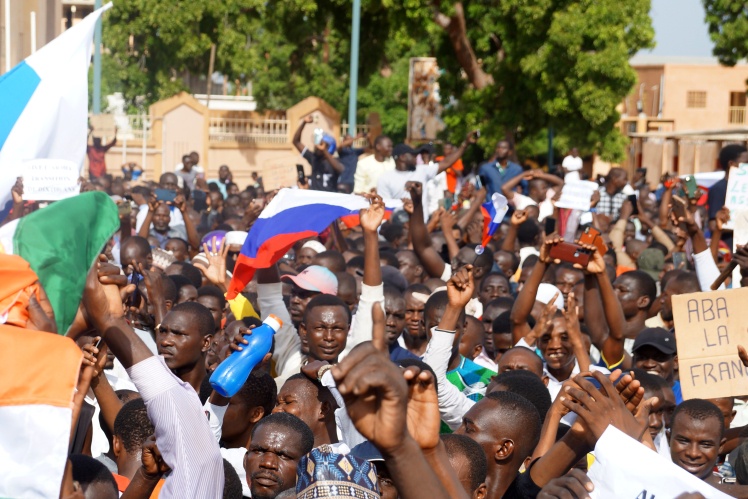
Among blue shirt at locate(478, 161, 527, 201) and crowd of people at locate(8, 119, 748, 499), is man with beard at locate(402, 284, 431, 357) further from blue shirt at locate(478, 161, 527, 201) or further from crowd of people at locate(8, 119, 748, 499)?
blue shirt at locate(478, 161, 527, 201)

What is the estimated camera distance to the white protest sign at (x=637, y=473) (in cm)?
332

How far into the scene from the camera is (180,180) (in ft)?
62.5

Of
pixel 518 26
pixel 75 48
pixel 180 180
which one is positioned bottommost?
pixel 180 180

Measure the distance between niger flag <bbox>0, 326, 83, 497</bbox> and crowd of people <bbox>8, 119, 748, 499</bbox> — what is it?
171 millimetres

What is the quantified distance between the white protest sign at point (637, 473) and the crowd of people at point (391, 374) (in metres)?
0.03

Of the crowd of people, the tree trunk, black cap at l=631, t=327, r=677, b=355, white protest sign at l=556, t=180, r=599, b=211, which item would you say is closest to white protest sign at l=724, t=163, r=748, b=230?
the crowd of people

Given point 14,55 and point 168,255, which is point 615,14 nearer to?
point 14,55

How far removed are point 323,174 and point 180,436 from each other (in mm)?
10356

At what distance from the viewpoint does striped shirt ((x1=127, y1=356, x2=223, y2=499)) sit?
353 centimetres

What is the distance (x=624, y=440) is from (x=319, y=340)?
111 inches

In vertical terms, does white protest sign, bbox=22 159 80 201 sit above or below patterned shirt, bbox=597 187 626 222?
above

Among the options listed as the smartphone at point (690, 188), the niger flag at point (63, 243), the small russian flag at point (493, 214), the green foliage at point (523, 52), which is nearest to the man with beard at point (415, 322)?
the small russian flag at point (493, 214)

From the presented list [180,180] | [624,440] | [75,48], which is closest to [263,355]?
[624,440]

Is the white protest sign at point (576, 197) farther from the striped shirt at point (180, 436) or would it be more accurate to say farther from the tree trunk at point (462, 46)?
the tree trunk at point (462, 46)
